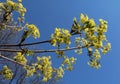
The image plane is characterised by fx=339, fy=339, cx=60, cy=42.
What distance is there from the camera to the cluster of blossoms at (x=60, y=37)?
6.13m

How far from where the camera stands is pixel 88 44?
20.6 feet

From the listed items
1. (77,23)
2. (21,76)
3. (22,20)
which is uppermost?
(21,76)

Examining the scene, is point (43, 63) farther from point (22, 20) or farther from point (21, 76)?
point (21, 76)

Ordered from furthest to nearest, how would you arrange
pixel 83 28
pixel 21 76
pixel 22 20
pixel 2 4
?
1. pixel 21 76
2. pixel 22 20
3. pixel 2 4
4. pixel 83 28

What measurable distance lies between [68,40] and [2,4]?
5.34ft

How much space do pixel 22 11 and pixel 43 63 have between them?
3.84ft

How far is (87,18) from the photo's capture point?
6.28 m

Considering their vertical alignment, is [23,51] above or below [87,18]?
below

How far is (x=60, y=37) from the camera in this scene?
6227mm

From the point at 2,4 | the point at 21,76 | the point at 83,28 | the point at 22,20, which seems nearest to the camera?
the point at 83,28

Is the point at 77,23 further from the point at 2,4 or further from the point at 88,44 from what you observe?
the point at 2,4

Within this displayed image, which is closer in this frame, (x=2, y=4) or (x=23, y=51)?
(x=23, y=51)

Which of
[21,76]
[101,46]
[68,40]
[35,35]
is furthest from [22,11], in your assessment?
[21,76]

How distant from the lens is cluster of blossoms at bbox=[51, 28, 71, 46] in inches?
241
